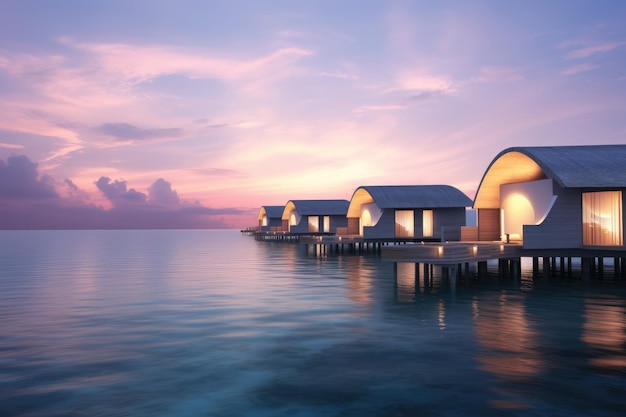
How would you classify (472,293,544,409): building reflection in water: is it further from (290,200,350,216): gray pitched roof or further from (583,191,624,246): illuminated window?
(290,200,350,216): gray pitched roof

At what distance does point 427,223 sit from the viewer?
50156 millimetres

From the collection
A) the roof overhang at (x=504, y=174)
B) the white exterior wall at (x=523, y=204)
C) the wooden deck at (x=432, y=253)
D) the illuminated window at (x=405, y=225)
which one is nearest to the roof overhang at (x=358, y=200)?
the illuminated window at (x=405, y=225)

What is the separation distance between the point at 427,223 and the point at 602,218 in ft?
80.8

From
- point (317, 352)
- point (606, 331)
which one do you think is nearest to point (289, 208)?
point (606, 331)

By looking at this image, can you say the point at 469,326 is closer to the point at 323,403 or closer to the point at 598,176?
the point at 323,403

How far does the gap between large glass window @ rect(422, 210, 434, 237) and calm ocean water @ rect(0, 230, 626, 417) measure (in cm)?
2474

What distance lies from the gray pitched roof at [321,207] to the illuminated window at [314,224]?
4.36ft

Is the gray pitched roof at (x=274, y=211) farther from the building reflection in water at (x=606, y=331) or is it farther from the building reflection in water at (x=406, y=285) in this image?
the building reflection in water at (x=606, y=331)

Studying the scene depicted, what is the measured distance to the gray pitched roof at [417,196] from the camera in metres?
49.1

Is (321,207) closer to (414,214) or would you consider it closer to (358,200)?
(358,200)

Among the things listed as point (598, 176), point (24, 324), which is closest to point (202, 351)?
point (24, 324)

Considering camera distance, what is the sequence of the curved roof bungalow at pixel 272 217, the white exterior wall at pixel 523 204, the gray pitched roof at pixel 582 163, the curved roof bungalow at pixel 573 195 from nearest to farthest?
the gray pitched roof at pixel 582 163 → the curved roof bungalow at pixel 573 195 → the white exterior wall at pixel 523 204 → the curved roof bungalow at pixel 272 217

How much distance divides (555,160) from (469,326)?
13.4 metres

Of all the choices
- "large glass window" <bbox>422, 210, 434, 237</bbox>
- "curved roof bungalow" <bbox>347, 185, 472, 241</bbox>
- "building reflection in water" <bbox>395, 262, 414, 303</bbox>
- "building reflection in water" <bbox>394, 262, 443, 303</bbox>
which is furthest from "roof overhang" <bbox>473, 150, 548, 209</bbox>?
"large glass window" <bbox>422, 210, 434, 237</bbox>
